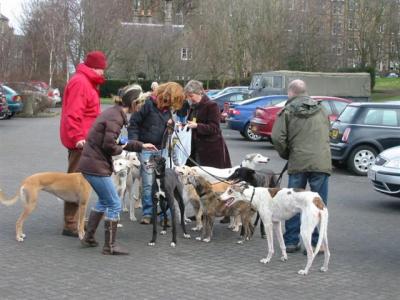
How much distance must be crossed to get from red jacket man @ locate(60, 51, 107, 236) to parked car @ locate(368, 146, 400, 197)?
206 inches

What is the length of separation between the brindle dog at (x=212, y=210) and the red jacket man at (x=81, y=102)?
5.11 feet

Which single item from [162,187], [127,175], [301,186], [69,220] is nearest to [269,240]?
[301,186]

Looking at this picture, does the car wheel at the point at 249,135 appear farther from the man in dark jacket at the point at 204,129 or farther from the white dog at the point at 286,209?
the white dog at the point at 286,209

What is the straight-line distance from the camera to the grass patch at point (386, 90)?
52812 millimetres

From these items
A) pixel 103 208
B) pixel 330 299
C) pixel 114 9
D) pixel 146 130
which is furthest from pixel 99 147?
pixel 114 9

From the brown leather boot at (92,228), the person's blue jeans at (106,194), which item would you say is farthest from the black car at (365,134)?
the person's blue jeans at (106,194)

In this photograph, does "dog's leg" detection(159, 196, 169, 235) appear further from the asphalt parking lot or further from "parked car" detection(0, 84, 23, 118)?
"parked car" detection(0, 84, 23, 118)

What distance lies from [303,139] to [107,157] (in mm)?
2282

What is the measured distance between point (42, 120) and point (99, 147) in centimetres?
2746

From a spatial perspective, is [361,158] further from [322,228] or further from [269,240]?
[322,228]

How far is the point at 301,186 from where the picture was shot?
8148mm

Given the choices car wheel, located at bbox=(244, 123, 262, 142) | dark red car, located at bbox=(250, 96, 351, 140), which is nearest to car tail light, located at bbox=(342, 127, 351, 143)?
dark red car, located at bbox=(250, 96, 351, 140)

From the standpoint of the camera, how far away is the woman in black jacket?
762 centimetres

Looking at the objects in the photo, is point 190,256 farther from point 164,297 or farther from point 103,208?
point 164,297
